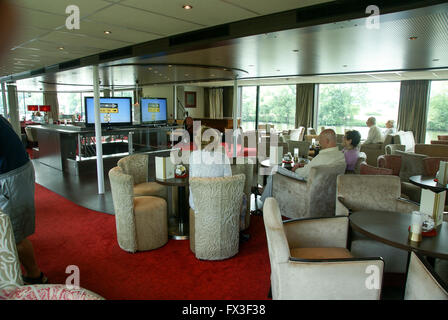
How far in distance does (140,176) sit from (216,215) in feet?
6.17

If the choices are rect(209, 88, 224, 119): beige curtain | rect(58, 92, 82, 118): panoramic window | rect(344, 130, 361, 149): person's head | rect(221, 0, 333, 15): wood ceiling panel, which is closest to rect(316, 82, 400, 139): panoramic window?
rect(209, 88, 224, 119): beige curtain

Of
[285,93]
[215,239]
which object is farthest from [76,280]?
[285,93]

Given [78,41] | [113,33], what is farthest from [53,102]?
[113,33]

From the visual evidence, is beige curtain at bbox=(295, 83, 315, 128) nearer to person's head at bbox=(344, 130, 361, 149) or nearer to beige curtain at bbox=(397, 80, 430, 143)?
beige curtain at bbox=(397, 80, 430, 143)

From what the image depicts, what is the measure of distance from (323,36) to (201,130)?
211 centimetres

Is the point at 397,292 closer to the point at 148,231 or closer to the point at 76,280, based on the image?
the point at 148,231

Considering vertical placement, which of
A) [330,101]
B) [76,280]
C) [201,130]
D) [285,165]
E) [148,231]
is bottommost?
[76,280]

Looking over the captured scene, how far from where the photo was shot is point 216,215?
3.16 meters

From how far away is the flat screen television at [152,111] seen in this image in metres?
11.0

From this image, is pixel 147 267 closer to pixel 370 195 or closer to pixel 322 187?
pixel 322 187

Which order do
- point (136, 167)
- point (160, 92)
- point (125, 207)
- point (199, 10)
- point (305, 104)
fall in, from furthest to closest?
1. point (160, 92)
2. point (305, 104)
3. point (136, 167)
4. point (125, 207)
5. point (199, 10)

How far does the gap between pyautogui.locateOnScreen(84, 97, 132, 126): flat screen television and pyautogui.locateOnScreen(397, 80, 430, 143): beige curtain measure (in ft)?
30.6
